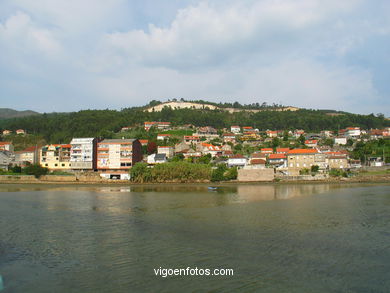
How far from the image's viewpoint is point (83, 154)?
64938mm

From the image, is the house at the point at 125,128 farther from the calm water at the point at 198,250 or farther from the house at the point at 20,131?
the calm water at the point at 198,250

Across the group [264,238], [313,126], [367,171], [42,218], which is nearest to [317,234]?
[264,238]

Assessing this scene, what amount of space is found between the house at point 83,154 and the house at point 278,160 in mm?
34373

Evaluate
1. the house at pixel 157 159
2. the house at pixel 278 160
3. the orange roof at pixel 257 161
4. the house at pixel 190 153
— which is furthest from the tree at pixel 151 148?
the house at pixel 278 160

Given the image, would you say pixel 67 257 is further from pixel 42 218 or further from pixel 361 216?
pixel 361 216

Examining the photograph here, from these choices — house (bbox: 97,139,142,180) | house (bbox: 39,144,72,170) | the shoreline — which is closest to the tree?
house (bbox: 97,139,142,180)

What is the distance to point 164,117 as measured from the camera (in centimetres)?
12188

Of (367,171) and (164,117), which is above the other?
(164,117)

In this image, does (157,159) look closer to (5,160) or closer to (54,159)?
(54,159)

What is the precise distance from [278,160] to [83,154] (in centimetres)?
3789

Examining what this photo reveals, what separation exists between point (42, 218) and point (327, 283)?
18771mm

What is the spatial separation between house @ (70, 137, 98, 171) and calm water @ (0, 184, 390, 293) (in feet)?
134

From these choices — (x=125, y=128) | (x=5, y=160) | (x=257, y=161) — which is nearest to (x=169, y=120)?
(x=125, y=128)

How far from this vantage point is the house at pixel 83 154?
64688 mm
